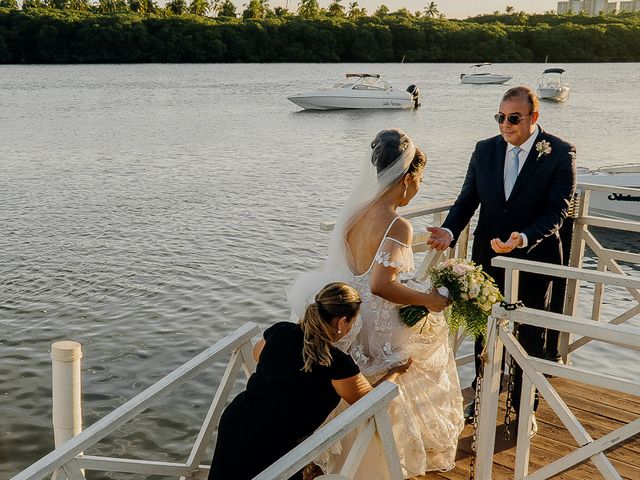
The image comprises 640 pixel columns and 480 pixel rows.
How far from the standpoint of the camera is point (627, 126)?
4150cm

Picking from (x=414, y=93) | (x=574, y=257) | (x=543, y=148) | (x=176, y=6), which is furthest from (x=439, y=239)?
(x=176, y=6)

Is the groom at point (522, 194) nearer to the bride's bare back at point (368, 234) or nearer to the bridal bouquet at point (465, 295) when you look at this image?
the bridal bouquet at point (465, 295)

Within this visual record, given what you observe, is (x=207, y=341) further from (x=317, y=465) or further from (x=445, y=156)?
(x=445, y=156)

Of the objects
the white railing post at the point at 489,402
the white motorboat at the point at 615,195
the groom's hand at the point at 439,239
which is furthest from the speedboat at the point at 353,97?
the white railing post at the point at 489,402

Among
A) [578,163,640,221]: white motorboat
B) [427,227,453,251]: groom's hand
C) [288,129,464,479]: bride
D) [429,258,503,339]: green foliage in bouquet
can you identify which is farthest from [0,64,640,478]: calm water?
[427,227,453,251]: groom's hand

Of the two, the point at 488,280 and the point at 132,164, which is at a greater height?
the point at 488,280

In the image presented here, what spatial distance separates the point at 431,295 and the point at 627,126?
135ft

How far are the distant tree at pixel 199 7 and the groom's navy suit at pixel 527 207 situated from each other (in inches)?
5885

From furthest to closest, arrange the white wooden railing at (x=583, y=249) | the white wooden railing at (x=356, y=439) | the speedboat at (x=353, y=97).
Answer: the speedboat at (x=353, y=97) → the white wooden railing at (x=583, y=249) → the white wooden railing at (x=356, y=439)

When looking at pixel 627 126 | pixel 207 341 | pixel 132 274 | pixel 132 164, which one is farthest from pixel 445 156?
pixel 207 341

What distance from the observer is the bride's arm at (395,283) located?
12.9 feet

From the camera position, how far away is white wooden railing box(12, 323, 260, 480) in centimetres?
332

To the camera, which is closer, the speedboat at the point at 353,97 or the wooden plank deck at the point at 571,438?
the wooden plank deck at the point at 571,438

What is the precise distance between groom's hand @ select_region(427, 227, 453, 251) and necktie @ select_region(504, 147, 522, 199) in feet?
1.51
